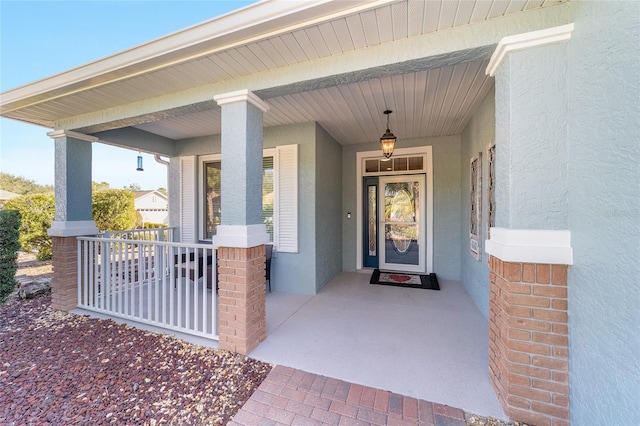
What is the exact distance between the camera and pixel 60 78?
8.73 feet

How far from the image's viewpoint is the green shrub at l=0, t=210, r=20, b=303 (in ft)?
12.1

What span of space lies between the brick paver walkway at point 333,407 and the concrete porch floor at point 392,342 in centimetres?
9

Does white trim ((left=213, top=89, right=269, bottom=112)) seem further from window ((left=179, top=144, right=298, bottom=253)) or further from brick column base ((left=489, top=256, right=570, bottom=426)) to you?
brick column base ((left=489, top=256, right=570, bottom=426))

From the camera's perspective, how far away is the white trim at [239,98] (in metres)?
2.39

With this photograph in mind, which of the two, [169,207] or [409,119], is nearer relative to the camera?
[409,119]

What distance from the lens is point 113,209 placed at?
797 centimetres

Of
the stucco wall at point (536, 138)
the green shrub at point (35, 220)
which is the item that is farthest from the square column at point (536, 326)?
the green shrub at point (35, 220)

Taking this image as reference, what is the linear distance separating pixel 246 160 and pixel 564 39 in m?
2.49

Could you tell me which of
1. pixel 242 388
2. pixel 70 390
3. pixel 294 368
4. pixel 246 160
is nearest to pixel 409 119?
pixel 246 160

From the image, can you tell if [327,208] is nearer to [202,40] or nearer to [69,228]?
[202,40]

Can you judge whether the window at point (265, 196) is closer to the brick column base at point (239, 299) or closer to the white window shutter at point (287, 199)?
the white window shutter at point (287, 199)

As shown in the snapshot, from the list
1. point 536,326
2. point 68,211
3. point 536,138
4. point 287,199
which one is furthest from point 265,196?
point 536,326

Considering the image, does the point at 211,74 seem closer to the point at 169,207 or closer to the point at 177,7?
the point at 177,7

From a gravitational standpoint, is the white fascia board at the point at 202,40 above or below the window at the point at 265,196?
above
